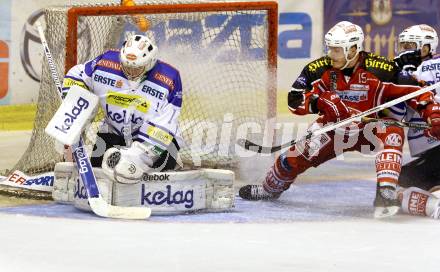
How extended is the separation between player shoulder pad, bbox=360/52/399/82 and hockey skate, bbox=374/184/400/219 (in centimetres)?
62

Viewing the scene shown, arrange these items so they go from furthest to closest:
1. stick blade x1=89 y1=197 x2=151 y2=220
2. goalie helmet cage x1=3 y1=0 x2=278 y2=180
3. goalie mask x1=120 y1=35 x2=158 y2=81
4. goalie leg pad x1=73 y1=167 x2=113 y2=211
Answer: goalie helmet cage x1=3 y1=0 x2=278 y2=180 < goalie mask x1=120 y1=35 x2=158 y2=81 < goalie leg pad x1=73 y1=167 x2=113 y2=211 < stick blade x1=89 y1=197 x2=151 y2=220

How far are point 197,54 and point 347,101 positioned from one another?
172 centimetres

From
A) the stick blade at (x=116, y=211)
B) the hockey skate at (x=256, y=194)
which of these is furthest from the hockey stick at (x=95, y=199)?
the hockey skate at (x=256, y=194)

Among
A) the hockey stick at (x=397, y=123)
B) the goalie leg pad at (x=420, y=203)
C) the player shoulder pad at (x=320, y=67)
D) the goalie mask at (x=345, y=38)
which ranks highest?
the goalie mask at (x=345, y=38)

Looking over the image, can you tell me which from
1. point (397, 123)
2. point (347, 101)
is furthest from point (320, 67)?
point (397, 123)

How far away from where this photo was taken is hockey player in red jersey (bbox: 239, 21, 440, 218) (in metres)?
5.30

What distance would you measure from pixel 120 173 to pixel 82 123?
424 mm

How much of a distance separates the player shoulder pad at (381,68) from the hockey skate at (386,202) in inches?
24.5

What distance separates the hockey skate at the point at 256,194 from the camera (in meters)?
5.79

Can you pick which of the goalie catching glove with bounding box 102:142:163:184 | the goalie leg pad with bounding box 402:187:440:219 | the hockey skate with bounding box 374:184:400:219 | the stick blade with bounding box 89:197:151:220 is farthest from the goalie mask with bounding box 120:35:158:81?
the goalie leg pad with bounding box 402:187:440:219

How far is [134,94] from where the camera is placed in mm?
5406

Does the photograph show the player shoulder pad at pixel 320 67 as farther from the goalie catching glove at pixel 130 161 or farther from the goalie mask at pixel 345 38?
the goalie catching glove at pixel 130 161

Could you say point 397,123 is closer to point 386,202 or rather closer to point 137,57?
point 386,202

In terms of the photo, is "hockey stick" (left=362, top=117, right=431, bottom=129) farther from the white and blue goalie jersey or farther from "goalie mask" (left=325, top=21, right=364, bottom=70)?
the white and blue goalie jersey
